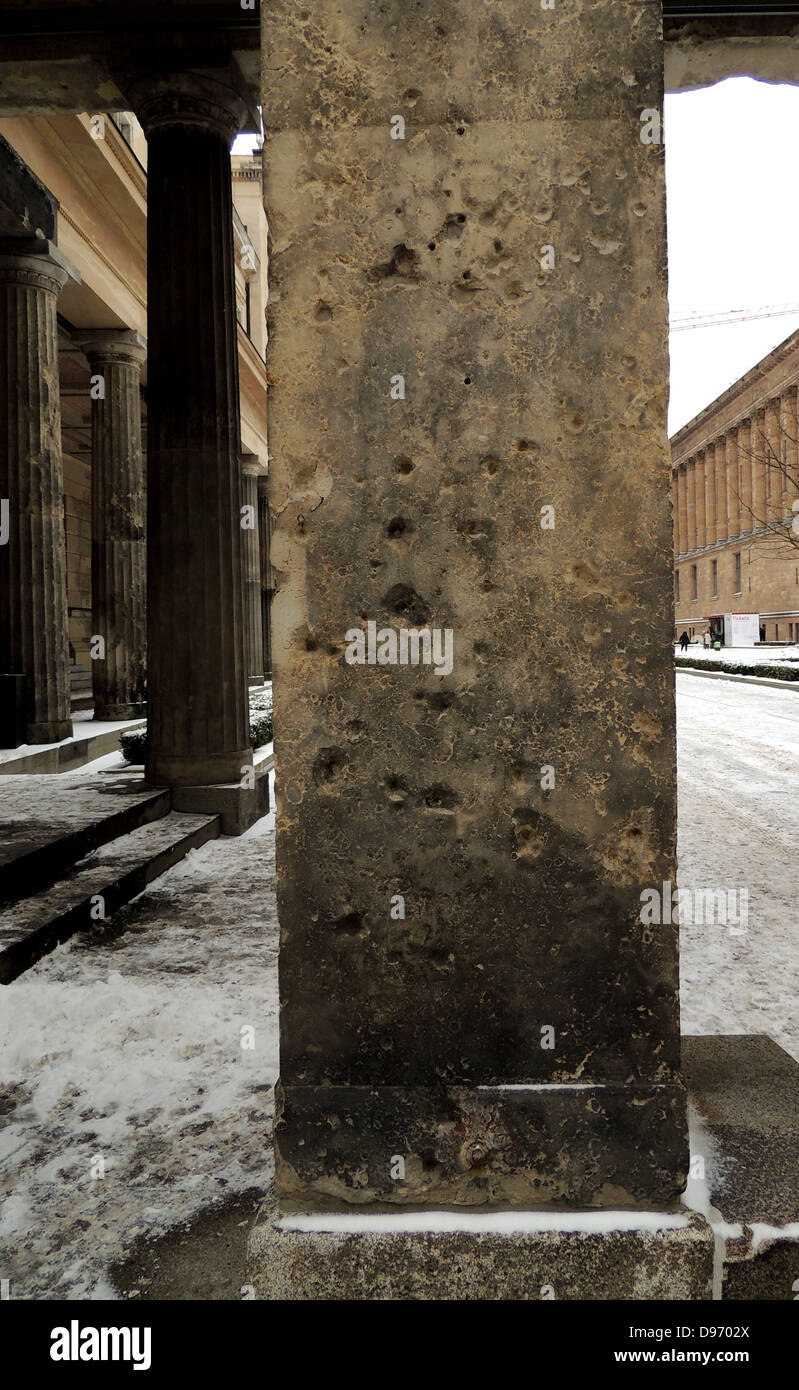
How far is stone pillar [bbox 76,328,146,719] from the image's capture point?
13164mm

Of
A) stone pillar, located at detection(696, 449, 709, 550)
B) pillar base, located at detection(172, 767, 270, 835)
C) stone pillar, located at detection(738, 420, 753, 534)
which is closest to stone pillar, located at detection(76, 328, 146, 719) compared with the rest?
pillar base, located at detection(172, 767, 270, 835)

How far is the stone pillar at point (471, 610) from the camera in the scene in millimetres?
1862

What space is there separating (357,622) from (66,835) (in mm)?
4448

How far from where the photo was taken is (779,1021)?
3684 mm

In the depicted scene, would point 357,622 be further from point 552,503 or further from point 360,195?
point 360,195

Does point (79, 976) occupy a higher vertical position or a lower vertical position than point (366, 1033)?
lower

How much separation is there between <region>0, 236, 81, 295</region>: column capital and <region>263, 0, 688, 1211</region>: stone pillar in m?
9.63

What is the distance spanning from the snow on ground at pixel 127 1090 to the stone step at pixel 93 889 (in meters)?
0.12

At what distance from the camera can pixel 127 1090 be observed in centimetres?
305

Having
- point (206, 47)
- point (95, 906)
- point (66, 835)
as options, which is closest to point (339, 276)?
point (95, 906)

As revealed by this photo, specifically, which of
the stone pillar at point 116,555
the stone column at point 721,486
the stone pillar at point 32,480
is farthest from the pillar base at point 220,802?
the stone column at point 721,486

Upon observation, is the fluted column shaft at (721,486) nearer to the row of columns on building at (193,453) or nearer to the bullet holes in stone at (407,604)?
the row of columns on building at (193,453)

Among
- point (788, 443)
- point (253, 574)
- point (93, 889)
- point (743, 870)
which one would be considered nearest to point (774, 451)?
point (788, 443)
